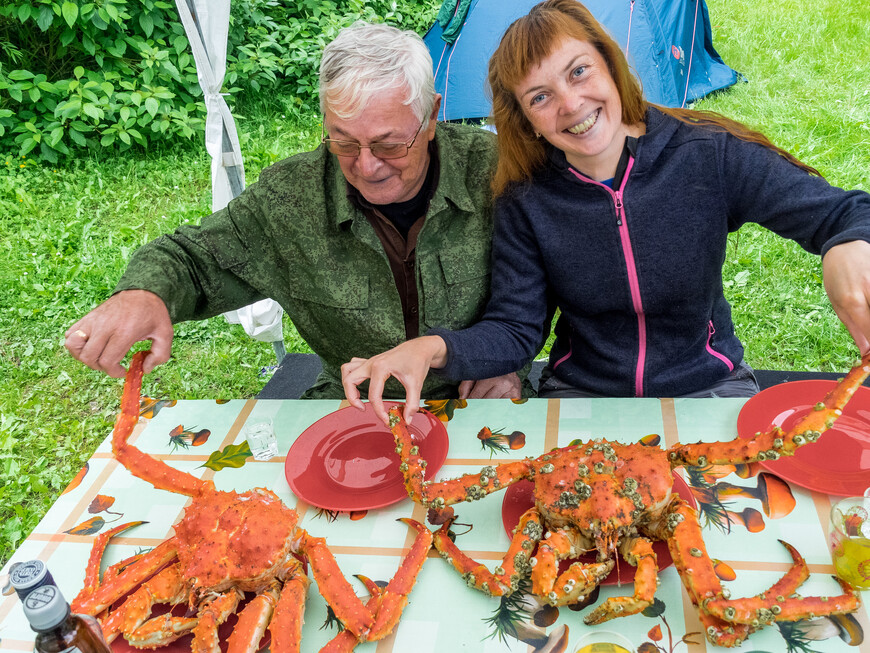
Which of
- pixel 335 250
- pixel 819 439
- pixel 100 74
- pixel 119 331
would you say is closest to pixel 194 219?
pixel 100 74

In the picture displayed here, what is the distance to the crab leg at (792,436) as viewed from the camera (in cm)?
131

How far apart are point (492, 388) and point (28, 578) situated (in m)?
1.56

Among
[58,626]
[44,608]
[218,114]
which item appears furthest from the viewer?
[218,114]

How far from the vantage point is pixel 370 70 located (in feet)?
6.09

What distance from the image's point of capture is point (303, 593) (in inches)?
54.2

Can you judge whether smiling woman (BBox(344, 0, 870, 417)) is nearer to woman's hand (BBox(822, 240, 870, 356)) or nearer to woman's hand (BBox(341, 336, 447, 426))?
woman's hand (BBox(341, 336, 447, 426))

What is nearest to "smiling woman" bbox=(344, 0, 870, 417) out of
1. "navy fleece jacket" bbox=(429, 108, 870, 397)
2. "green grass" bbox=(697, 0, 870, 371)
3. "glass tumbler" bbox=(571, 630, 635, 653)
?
"navy fleece jacket" bbox=(429, 108, 870, 397)

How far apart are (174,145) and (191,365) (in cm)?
273

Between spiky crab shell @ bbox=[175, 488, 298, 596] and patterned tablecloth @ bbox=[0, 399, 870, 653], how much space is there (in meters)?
0.14

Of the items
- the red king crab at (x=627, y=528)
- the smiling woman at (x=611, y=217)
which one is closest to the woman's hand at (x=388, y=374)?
the smiling woman at (x=611, y=217)

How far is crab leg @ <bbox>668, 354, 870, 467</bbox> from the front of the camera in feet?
4.30

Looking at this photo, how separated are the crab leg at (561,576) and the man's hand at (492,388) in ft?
3.26

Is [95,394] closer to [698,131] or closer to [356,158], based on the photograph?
[356,158]

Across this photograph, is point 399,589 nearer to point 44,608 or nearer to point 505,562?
point 505,562
